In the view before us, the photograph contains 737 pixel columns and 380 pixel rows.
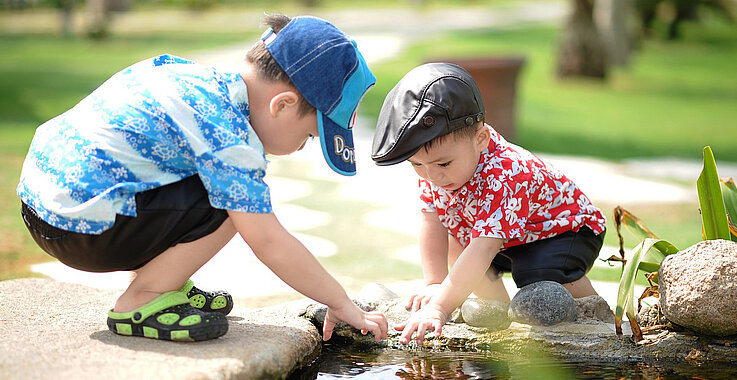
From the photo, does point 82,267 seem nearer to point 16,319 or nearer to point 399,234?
point 16,319

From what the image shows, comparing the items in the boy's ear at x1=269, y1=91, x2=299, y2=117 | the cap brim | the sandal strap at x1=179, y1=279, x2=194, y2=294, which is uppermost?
the boy's ear at x1=269, y1=91, x2=299, y2=117

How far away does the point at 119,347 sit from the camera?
7.13 feet

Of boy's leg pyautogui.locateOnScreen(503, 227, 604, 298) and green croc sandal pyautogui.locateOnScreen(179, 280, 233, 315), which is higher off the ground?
boy's leg pyautogui.locateOnScreen(503, 227, 604, 298)

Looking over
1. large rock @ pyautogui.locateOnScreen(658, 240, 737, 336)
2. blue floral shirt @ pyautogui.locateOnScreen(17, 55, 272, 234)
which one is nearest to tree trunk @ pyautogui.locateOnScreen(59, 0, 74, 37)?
blue floral shirt @ pyautogui.locateOnScreen(17, 55, 272, 234)

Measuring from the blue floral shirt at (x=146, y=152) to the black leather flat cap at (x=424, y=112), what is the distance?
46 centimetres

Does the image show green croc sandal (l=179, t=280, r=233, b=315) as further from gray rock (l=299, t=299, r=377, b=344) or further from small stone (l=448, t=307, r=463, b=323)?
small stone (l=448, t=307, r=463, b=323)

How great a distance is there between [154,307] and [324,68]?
2.57ft

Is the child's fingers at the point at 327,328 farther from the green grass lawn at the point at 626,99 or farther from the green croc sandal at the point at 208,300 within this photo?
the green grass lawn at the point at 626,99

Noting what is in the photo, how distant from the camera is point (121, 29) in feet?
67.3

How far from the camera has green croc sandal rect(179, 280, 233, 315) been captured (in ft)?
8.44

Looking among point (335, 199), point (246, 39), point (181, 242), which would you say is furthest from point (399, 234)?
→ point (246, 39)

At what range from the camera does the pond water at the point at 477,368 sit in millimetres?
2376

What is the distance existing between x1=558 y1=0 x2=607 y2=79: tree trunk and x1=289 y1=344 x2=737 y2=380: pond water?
10.1m

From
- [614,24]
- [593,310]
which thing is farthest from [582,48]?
[593,310]
